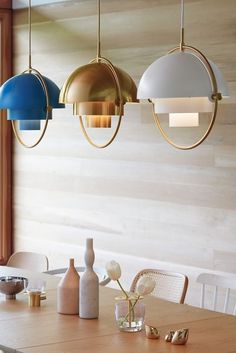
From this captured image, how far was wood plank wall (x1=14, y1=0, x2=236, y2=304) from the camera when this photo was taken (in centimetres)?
562

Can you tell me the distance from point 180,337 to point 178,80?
41.2 inches

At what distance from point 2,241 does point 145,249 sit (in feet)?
5.67

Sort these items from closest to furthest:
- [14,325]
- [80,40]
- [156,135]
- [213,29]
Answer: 1. [14,325]
2. [213,29]
3. [156,135]
4. [80,40]

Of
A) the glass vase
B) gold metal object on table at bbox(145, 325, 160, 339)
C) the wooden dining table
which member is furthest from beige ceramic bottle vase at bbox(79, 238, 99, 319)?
gold metal object on table at bbox(145, 325, 160, 339)

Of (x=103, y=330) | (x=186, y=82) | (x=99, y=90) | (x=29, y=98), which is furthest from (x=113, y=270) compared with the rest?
(x=29, y=98)

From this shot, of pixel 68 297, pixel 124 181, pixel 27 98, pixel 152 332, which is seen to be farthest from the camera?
pixel 124 181

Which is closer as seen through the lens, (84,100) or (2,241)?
(84,100)

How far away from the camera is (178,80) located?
3596 millimetres

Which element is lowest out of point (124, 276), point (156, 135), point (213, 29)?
point (124, 276)

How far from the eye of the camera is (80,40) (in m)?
6.66

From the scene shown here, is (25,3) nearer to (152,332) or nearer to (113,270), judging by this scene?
(113,270)

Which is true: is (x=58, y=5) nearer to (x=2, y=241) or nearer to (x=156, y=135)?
(x=156, y=135)

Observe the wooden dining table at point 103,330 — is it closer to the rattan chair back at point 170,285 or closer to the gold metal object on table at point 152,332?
the gold metal object on table at point 152,332

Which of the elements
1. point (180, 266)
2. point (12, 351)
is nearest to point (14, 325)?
point (12, 351)
